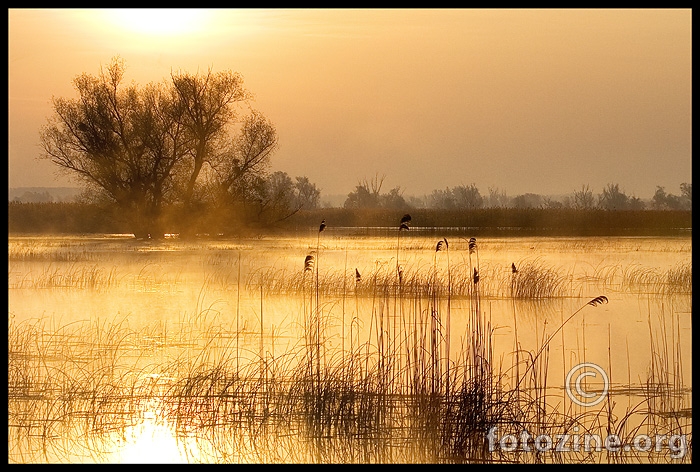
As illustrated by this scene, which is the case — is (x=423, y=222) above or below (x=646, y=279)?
above

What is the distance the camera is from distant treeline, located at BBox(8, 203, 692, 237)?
28.1 meters

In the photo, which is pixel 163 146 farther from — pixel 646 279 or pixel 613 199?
pixel 613 199

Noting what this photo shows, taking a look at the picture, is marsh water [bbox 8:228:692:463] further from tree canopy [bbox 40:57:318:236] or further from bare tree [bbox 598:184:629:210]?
bare tree [bbox 598:184:629:210]

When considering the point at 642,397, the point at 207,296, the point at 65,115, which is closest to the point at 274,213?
the point at 65,115

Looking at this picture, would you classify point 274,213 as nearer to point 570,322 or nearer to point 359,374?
point 570,322

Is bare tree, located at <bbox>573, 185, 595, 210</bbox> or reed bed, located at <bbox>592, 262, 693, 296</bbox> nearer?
reed bed, located at <bbox>592, 262, 693, 296</bbox>

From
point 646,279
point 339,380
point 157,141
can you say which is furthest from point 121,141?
point 339,380

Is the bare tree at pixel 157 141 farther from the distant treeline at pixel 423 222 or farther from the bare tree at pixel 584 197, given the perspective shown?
the bare tree at pixel 584 197

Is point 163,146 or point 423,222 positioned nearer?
point 163,146

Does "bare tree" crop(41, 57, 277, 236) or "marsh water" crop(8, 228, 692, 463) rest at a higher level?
"bare tree" crop(41, 57, 277, 236)

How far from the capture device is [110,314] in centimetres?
1064

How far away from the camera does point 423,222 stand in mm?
33531

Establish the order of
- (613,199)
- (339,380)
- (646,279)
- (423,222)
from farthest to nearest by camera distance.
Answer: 1. (613,199)
2. (423,222)
3. (646,279)
4. (339,380)

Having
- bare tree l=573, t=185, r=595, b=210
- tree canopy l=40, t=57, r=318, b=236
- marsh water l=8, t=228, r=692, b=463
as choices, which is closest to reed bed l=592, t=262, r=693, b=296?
marsh water l=8, t=228, r=692, b=463
